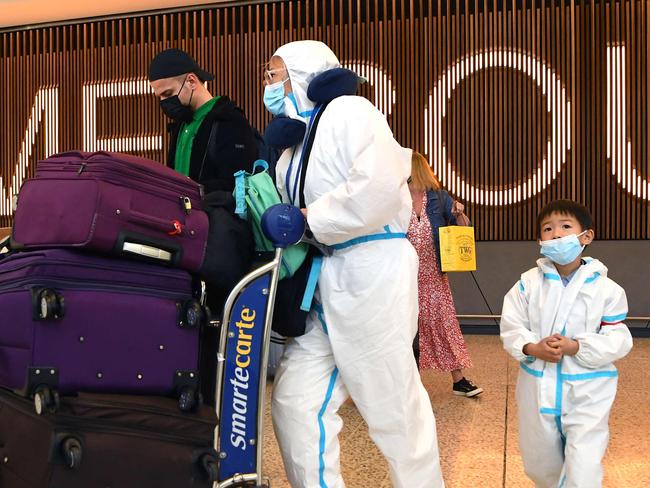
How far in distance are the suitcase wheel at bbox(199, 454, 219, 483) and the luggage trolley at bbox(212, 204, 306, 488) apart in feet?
0.33

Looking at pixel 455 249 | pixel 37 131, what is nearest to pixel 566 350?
pixel 455 249

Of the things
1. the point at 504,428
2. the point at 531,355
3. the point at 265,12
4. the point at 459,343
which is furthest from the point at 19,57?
the point at 531,355

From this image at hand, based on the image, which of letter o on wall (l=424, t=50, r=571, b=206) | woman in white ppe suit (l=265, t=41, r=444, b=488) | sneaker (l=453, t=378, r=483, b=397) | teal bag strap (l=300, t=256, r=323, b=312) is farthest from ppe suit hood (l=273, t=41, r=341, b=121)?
letter o on wall (l=424, t=50, r=571, b=206)

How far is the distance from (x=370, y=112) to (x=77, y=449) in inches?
42.8

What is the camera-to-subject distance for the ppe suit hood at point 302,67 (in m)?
2.07

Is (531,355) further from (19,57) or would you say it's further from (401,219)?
(19,57)

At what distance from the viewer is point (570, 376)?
215 centimetres

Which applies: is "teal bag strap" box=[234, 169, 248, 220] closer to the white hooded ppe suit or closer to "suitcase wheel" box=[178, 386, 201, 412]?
"suitcase wheel" box=[178, 386, 201, 412]

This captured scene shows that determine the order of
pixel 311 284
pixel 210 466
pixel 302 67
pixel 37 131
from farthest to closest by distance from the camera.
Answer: pixel 37 131 → pixel 302 67 → pixel 311 284 → pixel 210 466

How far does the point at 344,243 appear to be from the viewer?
1.97 metres

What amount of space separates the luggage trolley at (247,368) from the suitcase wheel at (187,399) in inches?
4.4

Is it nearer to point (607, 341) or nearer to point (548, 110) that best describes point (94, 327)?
point (607, 341)

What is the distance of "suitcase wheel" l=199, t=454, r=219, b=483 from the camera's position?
5.63 feet

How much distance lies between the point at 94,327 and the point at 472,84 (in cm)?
569
